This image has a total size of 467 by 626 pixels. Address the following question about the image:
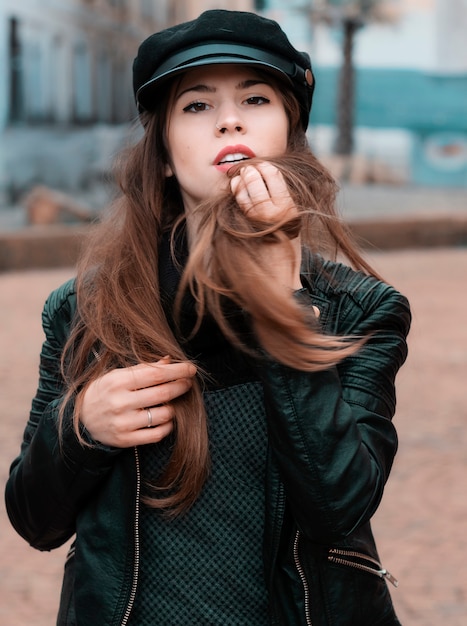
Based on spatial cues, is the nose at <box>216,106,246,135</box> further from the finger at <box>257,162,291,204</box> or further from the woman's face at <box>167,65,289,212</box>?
the finger at <box>257,162,291,204</box>

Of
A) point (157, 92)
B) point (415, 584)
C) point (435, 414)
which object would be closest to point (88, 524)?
point (157, 92)

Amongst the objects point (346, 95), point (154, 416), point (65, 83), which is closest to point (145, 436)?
point (154, 416)

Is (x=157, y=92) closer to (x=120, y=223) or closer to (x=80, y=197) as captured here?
(x=120, y=223)

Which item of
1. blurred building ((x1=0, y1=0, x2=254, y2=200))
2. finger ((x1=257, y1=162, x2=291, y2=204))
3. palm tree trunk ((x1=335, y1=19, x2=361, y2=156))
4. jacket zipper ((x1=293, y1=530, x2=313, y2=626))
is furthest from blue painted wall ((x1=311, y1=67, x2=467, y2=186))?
jacket zipper ((x1=293, y1=530, x2=313, y2=626))

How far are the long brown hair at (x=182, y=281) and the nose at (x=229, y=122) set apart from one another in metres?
0.09

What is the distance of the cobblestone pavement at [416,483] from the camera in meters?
3.51

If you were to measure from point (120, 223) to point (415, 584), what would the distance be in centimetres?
223

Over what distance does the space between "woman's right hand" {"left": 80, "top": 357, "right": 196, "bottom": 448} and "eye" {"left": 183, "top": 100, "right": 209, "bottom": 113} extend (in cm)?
40

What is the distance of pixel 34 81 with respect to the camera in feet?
51.1

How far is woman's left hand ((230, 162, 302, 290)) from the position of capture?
4.70ft

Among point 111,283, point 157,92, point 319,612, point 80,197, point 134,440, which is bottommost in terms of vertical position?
point 80,197

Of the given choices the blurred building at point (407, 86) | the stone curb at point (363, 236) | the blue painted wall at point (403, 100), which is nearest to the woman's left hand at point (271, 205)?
the stone curb at point (363, 236)

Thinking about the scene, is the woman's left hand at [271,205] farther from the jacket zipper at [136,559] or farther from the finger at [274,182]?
the jacket zipper at [136,559]

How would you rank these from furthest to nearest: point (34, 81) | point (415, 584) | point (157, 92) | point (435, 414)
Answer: point (34, 81), point (435, 414), point (415, 584), point (157, 92)
